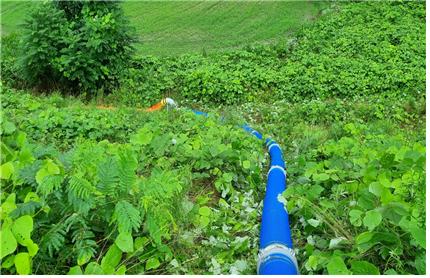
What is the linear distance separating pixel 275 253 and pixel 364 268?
1.65 feet

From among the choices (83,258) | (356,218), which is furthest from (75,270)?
(356,218)

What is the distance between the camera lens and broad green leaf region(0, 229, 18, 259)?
1.94 m

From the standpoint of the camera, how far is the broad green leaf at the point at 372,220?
219 cm

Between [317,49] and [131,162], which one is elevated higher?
[131,162]

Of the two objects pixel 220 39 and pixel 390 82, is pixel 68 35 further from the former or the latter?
pixel 390 82

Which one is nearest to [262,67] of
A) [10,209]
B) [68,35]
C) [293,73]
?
[293,73]

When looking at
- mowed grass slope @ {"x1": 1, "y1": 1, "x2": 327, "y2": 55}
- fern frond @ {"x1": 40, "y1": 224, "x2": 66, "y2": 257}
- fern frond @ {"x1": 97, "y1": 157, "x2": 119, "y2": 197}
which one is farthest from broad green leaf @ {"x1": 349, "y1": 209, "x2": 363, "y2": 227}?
mowed grass slope @ {"x1": 1, "y1": 1, "x2": 327, "y2": 55}

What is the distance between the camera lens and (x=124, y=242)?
215 centimetres

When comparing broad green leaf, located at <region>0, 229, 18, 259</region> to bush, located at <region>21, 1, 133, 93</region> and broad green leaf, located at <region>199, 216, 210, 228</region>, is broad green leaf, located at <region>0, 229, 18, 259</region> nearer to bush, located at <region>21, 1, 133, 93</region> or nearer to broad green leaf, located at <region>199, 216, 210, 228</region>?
broad green leaf, located at <region>199, 216, 210, 228</region>

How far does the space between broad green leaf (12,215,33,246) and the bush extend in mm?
6356

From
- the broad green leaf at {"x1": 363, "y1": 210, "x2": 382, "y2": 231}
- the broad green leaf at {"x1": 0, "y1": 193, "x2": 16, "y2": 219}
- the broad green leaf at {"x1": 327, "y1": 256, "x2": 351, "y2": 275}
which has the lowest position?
the broad green leaf at {"x1": 327, "y1": 256, "x2": 351, "y2": 275}

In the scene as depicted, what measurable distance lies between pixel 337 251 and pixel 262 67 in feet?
24.7

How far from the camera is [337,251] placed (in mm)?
2346

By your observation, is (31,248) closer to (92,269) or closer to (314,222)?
(92,269)
